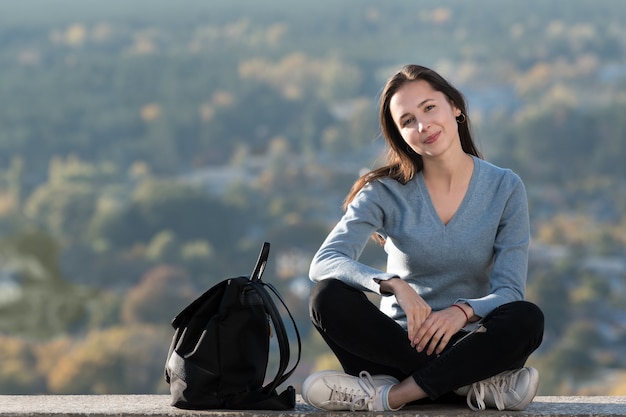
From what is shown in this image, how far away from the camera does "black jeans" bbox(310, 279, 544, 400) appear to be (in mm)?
1859

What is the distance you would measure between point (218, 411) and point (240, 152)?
4465cm

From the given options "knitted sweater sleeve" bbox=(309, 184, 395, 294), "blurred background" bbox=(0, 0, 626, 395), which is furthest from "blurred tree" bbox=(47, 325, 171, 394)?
"knitted sweater sleeve" bbox=(309, 184, 395, 294)

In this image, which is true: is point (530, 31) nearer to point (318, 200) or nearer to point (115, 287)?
point (318, 200)

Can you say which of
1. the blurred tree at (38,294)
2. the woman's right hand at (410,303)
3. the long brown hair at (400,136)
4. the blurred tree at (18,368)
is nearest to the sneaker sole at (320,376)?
the woman's right hand at (410,303)

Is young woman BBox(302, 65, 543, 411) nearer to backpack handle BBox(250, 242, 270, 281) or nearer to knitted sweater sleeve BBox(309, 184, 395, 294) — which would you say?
knitted sweater sleeve BBox(309, 184, 395, 294)

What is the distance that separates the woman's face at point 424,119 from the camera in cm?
211

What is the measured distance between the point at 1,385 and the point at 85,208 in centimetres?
1041

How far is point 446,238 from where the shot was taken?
207cm

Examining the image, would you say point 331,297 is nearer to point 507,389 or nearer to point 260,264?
point 260,264

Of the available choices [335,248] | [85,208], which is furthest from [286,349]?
[85,208]

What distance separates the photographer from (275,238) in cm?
4150

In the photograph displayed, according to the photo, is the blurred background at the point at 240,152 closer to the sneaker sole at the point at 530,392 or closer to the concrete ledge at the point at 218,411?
the concrete ledge at the point at 218,411

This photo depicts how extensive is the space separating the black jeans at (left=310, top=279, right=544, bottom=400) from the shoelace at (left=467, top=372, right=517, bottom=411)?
0.02 metres

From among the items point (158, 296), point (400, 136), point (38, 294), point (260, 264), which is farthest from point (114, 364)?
point (260, 264)
